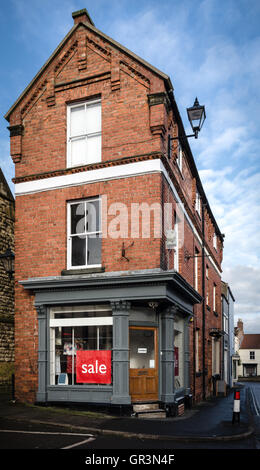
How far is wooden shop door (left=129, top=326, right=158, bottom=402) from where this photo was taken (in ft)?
41.3

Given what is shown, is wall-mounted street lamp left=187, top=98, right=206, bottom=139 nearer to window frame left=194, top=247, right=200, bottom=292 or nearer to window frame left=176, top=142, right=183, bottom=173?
window frame left=176, top=142, right=183, bottom=173

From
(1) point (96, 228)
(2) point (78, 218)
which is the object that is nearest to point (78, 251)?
(1) point (96, 228)

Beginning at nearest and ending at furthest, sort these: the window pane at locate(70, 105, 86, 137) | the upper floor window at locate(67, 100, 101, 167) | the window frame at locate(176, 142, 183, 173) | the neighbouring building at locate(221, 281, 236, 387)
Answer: the upper floor window at locate(67, 100, 101, 167), the window pane at locate(70, 105, 86, 137), the window frame at locate(176, 142, 183, 173), the neighbouring building at locate(221, 281, 236, 387)

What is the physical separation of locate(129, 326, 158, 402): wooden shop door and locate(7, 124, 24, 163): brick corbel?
6.69 metres

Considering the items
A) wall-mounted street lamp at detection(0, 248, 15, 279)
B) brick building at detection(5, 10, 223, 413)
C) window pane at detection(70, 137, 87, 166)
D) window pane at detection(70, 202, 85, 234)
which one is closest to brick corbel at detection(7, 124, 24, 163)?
brick building at detection(5, 10, 223, 413)

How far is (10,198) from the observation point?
17.1m

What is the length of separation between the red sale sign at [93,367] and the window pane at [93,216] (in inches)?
142

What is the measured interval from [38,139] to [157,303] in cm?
A: 655

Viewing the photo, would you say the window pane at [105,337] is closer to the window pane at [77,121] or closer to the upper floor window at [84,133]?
the upper floor window at [84,133]

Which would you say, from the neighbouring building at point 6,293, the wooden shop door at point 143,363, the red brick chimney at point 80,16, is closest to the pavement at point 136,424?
the wooden shop door at point 143,363

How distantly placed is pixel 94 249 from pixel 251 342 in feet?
241

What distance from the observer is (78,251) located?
13.7 meters
